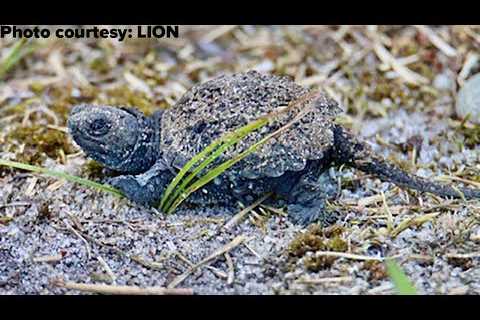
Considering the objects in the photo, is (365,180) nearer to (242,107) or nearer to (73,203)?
(242,107)

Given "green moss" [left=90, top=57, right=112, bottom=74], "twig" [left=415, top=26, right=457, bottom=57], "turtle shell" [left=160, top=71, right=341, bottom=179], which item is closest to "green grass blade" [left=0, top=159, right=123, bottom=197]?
"turtle shell" [left=160, top=71, right=341, bottom=179]

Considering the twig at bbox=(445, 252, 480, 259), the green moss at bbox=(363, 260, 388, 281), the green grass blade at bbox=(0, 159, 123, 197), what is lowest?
the green moss at bbox=(363, 260, 388, 281)

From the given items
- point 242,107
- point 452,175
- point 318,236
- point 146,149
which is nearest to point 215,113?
point 242,107

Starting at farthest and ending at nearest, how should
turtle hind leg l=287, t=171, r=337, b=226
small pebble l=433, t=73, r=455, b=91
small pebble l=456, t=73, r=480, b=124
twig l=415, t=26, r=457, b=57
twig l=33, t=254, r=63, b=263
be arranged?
twig l=415, t=26, r=457, b=57 → small pebble l=433, t=73, r=455, b=91 → small pebble l=456, t=73, r=480, b=124 → turtle hind leg l=287, t=171, r=337, b=226 → twig l=33, t=254, r=63, b=263

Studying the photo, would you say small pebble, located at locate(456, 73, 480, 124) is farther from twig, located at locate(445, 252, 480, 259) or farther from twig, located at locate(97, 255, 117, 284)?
twig, located at locate(97, 255, 117, 284)

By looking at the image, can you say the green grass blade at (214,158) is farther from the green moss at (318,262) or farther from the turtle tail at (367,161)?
the green moss at (318,262)

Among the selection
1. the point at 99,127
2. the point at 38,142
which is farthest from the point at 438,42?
the point at 38,142
